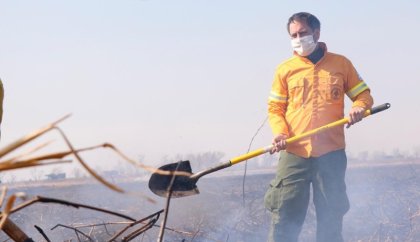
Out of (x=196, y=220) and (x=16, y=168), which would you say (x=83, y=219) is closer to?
(x=196, y=220)

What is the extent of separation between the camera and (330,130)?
5.05 meters

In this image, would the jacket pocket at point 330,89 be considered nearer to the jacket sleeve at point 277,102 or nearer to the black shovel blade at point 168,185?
the jacket sleeve at point 277,102

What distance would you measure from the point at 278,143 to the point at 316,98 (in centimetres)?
53

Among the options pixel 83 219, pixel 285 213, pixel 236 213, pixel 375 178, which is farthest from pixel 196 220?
pixel 375 178

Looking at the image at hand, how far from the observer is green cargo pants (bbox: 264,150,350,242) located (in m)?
5.07

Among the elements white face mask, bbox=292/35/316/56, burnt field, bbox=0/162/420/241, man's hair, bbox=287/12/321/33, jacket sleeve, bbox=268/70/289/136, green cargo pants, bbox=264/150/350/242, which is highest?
man's hair, bbox=287/12/321/33

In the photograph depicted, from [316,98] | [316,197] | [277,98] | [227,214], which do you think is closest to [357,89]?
[316,98]

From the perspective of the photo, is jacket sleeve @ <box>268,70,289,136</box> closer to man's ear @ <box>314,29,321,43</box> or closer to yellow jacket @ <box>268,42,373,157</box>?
yellow jacket @ <box>268,42,373,157</box>

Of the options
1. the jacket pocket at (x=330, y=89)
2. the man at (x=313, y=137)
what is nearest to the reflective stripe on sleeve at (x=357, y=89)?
the man at (x=313, y=137)

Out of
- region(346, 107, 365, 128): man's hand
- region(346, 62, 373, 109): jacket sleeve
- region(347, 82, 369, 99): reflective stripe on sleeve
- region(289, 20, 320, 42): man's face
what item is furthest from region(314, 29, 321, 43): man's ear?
region(346, 107, 365, 128): man's hand

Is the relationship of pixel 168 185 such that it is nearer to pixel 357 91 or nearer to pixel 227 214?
pixel 357 91

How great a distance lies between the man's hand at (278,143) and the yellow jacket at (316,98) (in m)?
0.10

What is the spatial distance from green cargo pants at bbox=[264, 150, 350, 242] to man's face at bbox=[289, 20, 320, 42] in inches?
39.6

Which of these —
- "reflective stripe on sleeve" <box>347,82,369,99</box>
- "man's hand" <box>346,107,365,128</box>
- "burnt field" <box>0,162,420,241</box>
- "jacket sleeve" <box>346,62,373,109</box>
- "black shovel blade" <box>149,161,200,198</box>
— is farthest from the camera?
"burnt field" <box>0,162,420,241</box>
